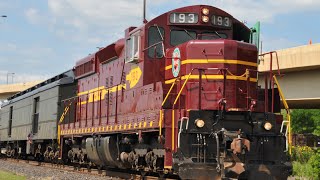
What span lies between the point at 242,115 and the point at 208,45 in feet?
5.44

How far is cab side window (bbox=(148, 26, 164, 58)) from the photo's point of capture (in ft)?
35.3

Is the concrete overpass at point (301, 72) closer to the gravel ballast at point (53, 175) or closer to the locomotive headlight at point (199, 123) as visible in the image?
the gravel ballast at point (53, 175)

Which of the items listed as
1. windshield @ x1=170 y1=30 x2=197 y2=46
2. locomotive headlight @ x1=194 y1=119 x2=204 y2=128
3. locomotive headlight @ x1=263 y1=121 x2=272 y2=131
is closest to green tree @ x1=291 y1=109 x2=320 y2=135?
windshield @ x1=170 y1=30 x2=197 y2=46

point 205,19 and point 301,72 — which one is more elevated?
point 301,72

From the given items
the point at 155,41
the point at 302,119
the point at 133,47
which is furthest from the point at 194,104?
the point at 302,119

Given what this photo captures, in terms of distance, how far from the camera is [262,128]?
9.15 m

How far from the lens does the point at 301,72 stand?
22734 mm

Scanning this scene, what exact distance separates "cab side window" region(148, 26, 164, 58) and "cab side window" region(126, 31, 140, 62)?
0.34 m

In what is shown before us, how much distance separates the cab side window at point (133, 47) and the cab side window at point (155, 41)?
345 millimetres

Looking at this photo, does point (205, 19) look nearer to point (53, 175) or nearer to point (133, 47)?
point (133, 47)

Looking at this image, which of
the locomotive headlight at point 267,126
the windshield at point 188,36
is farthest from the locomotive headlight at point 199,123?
the windshield at point 188,36

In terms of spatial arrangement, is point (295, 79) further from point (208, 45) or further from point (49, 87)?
point (208, 45)

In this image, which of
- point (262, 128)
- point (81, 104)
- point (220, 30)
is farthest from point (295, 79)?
point (262, 128)

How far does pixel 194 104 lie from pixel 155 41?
1.96 metres
